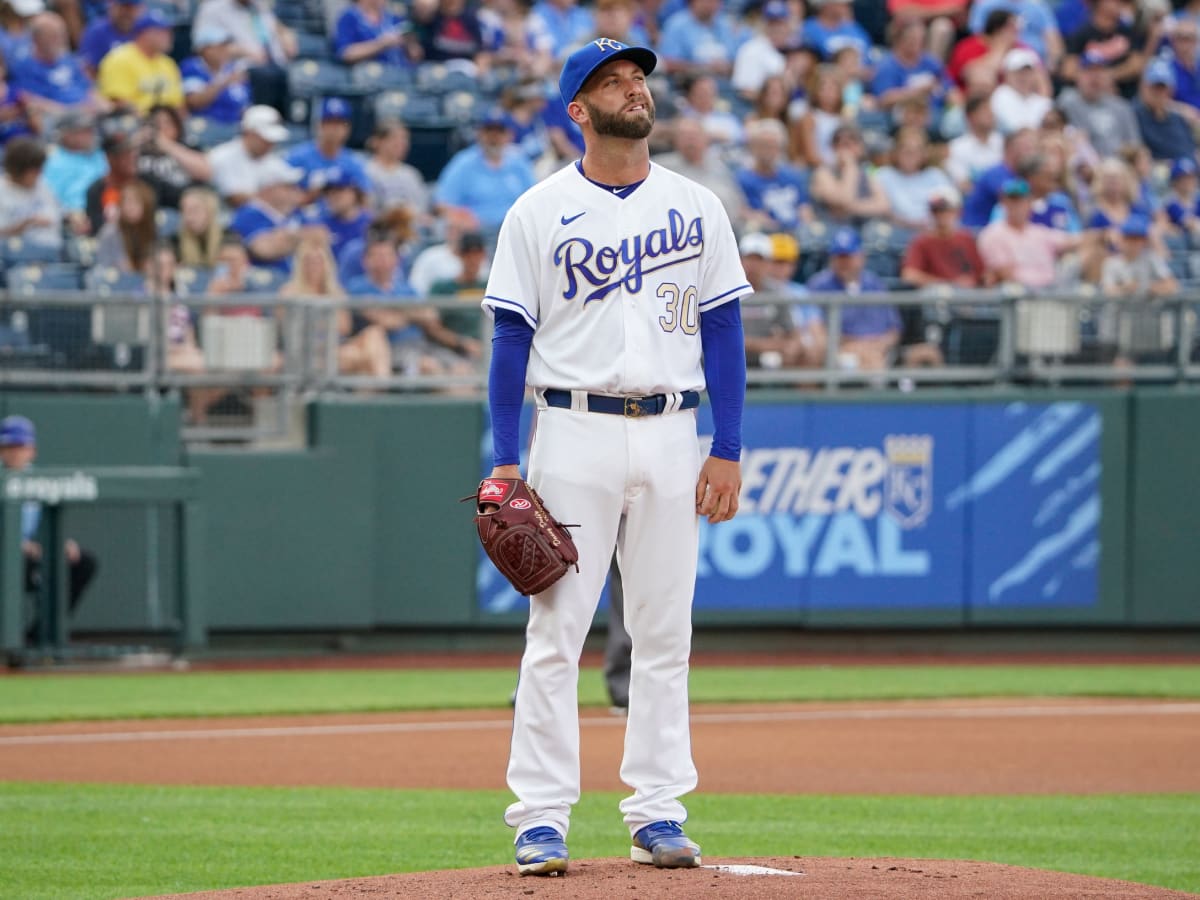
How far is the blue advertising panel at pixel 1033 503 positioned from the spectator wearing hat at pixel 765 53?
4.47 meters

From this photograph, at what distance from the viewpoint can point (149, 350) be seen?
12.3 m

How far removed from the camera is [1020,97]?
1677cm

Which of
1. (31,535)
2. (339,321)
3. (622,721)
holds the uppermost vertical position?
(339,321)

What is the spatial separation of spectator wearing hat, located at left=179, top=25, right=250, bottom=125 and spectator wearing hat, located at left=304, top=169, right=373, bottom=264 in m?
1.68

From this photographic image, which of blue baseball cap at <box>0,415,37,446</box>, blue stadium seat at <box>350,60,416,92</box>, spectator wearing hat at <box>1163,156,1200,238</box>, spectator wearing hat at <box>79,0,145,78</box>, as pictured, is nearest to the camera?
blue baseball cap at <box>0,415,37,446</box>

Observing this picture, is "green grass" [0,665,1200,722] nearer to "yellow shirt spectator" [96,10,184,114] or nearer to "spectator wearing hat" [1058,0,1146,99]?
"yellow shirt spectator" [96,10,184,114]

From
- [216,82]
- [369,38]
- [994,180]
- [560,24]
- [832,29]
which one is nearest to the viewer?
[216,82]

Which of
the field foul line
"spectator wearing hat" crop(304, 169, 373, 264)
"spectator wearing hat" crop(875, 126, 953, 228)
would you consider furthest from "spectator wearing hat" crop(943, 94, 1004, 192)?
the field foul line

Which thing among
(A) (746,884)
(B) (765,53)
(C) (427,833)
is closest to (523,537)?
(A) (746,884)

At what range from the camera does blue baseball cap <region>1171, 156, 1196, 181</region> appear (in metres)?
16.6

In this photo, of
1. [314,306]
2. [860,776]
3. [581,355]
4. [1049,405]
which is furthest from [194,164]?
[581,355]

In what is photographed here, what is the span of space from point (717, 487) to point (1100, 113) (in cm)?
1328

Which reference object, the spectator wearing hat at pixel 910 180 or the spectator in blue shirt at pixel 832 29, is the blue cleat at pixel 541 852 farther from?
the spectator in blue shirt at pixel 832 29

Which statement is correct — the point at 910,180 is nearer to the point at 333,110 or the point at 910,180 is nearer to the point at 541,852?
the point at 333,110
